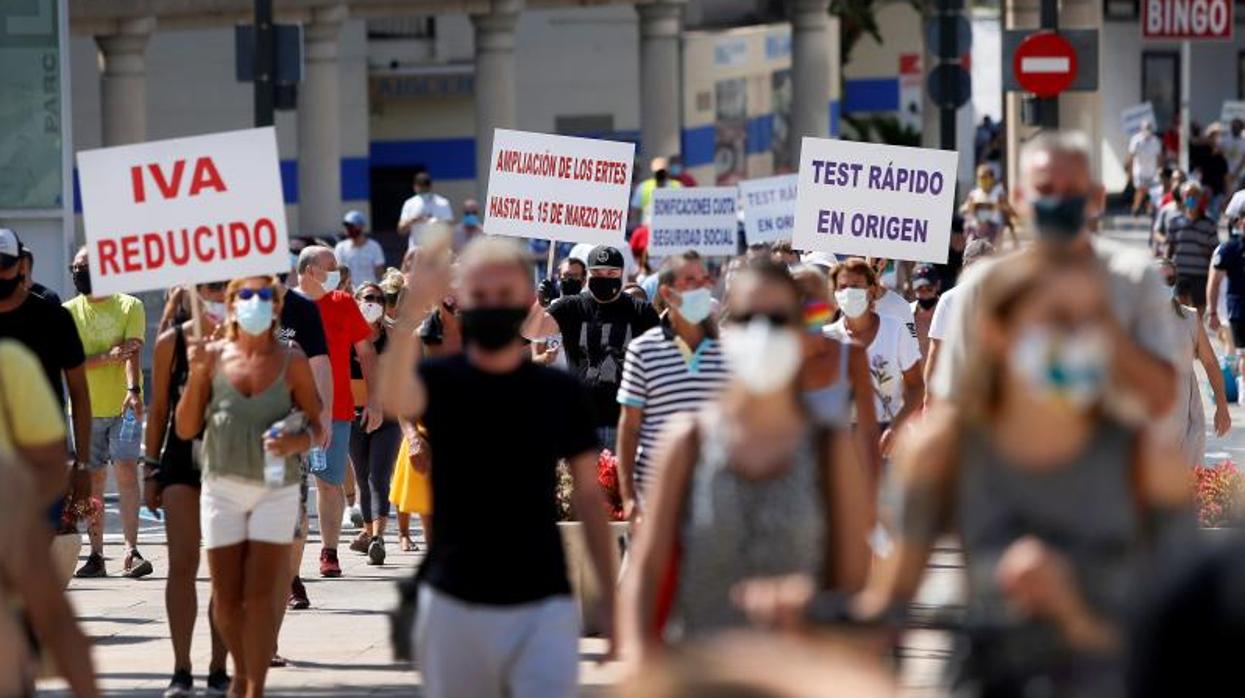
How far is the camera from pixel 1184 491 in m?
6.26

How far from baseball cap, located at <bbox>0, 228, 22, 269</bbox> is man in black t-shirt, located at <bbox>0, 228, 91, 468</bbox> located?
1 centimetres

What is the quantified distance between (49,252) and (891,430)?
9273 millimetres

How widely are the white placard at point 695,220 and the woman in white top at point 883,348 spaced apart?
33.2 ft

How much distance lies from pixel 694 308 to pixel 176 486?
1.98 meters

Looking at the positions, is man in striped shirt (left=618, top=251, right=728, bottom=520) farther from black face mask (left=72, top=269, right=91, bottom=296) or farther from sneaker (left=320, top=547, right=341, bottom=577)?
black face mask (left=72, top=269, right=91, bottom=296)

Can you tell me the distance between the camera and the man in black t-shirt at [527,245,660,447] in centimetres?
1333

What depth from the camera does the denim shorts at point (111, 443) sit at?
1477 cm

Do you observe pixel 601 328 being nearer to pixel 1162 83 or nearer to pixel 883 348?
pixel 883 348

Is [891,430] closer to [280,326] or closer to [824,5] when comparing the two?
[280,326]

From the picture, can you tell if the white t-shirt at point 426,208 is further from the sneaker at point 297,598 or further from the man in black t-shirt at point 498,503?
the man in black t-shirt at point 498,503

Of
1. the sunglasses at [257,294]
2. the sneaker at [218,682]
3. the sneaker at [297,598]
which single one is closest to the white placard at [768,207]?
the sneaker at [297,598]

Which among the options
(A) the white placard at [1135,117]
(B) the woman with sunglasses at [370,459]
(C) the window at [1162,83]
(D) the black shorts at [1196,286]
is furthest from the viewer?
(C) the window at [1162,83]

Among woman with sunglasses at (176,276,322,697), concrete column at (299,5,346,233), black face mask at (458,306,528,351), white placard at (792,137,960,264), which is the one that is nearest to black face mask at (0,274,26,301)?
woman with sunglasses at (176,276,322,697)

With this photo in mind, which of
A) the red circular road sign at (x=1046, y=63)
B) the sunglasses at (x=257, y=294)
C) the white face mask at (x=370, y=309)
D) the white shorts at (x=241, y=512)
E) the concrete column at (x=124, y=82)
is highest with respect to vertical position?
the concrete column at (x=124, y=82)
